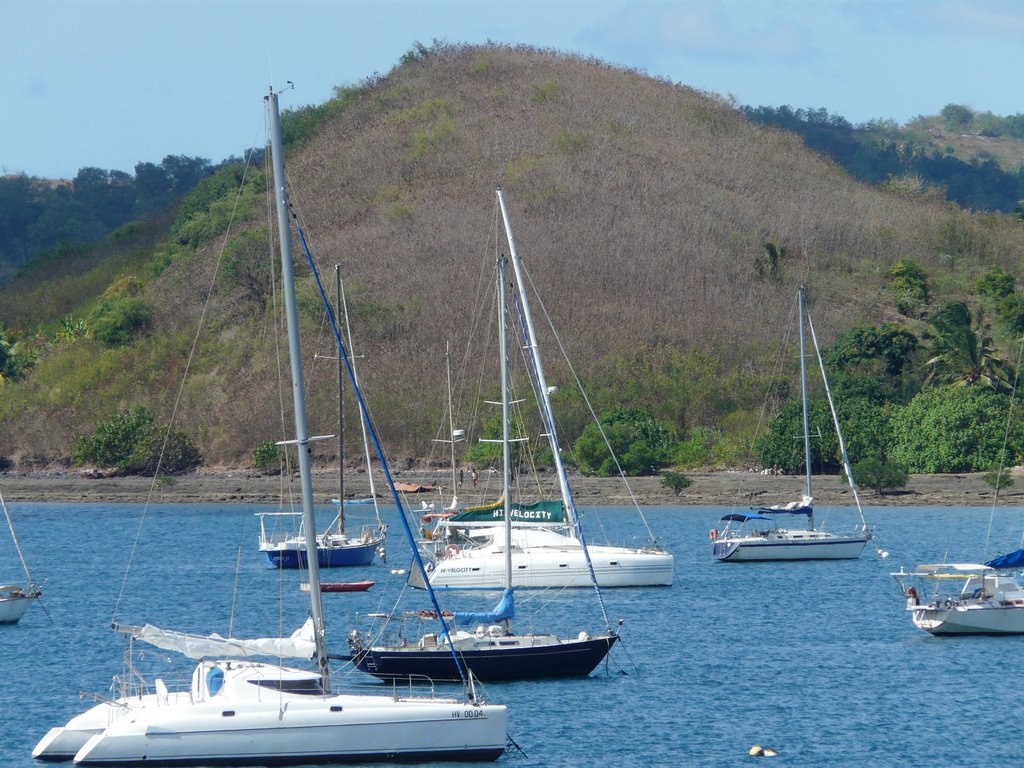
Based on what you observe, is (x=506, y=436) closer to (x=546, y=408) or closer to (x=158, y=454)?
(x=546, y=408)

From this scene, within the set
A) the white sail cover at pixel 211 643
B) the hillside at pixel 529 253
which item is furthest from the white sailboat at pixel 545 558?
the hillside at pixel 529 253

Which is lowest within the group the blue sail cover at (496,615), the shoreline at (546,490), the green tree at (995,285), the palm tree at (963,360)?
the shoreline at (546,490)

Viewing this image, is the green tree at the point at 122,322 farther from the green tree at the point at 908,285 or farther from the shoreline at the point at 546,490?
the green tree at the point at 908,285

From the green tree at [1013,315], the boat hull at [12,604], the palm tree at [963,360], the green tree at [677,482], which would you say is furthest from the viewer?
the green tree at [1013,315]

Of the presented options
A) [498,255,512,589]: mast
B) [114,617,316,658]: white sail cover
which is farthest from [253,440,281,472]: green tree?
[114,617,316,658]: white sail cover

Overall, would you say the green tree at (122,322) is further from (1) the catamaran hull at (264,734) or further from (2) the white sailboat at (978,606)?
(1) the catamaran hull at (264,734)

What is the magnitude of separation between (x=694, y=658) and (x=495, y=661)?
804cm

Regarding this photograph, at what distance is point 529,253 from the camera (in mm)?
122312

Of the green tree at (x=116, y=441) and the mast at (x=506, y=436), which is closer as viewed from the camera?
the mast at (x=506, y=436)

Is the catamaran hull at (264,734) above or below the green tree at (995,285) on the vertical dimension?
below

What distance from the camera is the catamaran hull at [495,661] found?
34844mm

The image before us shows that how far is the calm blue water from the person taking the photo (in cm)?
3272

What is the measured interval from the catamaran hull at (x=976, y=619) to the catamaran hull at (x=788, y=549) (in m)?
18.0

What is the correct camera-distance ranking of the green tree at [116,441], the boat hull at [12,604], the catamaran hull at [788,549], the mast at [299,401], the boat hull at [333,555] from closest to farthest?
the mast at [299,401] < the boat hull at [12,604] < the boat hull at [333,555] < the catamaran hull at [788,549] < the green tree at [116,441]
